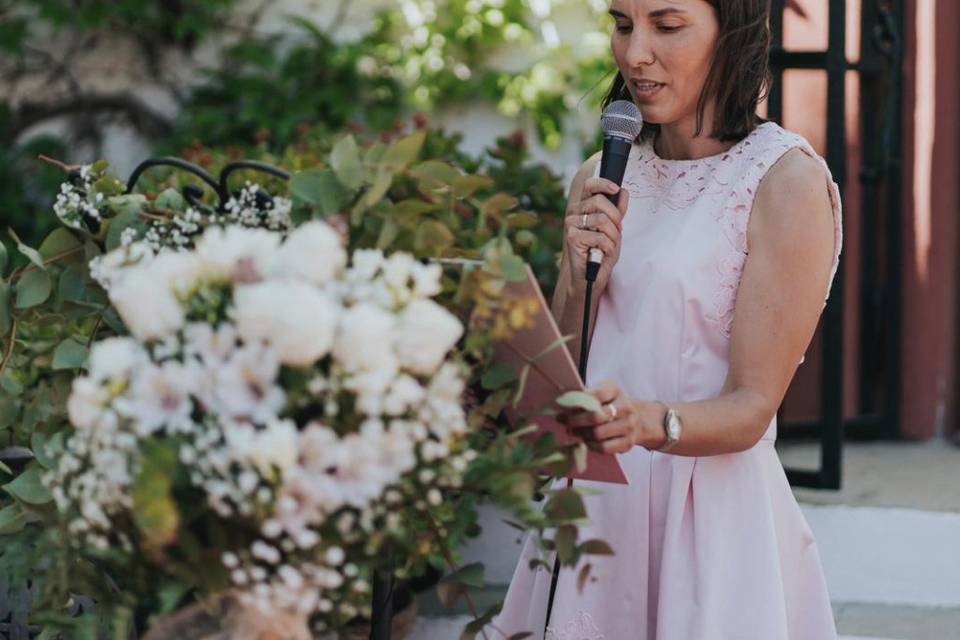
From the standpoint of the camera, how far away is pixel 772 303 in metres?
1.99

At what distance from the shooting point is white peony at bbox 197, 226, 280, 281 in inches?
49.6

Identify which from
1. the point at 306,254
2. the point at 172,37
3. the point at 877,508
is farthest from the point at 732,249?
the point at 172,37

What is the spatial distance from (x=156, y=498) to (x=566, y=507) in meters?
0.47

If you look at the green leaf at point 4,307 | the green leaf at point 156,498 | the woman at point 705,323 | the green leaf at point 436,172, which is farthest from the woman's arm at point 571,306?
the green leaf at point 156,498

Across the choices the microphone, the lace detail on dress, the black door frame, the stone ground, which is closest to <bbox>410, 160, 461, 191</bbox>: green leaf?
the microphone

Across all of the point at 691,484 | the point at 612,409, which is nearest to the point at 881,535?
the point at 691,484

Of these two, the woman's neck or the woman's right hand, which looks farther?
the woman's neck

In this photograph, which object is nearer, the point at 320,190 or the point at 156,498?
the point at 156,498

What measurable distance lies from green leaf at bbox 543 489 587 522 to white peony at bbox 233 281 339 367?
37 cm

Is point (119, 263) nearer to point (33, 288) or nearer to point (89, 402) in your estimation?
point (89, 402)

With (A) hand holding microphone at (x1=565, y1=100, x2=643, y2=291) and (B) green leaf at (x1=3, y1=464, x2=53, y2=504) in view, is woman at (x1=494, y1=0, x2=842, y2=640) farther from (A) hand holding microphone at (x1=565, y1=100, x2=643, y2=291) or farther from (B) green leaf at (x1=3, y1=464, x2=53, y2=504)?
(B) green leaf at (x1=3, y1=464, x2=53, y2=504)

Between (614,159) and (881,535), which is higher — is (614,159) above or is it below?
above

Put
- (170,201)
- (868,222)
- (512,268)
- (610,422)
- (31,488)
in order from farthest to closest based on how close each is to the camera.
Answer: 1. (868,222)
2. (170,201)
3. (31,488)
4. (610,422)
5. (512,268)

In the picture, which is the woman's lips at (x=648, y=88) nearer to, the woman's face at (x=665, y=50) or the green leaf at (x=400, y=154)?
the woman's face at (x=665, y=50)
